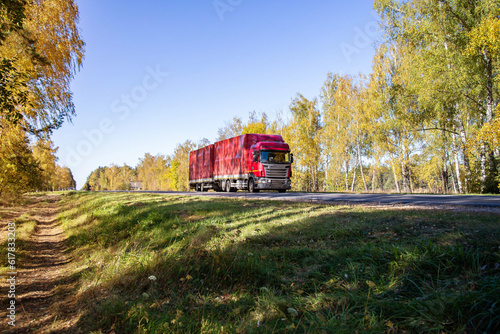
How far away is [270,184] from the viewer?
18.5 m

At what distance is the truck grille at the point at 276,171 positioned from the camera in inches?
725

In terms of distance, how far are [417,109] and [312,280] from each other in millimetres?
22013

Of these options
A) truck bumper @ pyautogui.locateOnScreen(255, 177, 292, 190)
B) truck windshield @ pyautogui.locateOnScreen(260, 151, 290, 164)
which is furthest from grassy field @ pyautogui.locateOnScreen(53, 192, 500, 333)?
truck windshield @ pyautogui.locateOnScreen(260, 151, 290, 164)

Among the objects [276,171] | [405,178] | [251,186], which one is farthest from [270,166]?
[405,178]

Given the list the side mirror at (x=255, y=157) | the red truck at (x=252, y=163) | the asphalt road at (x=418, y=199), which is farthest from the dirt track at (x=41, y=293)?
the red truck at (x=252, y=163)

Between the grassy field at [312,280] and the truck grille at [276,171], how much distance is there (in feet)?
39.5

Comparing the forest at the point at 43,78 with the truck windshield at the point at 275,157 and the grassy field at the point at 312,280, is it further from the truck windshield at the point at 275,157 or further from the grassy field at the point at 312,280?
the truck windshield at the point at 275,157

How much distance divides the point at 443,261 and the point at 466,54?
1779 centimetres

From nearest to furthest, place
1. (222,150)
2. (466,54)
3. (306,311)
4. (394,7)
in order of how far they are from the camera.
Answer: (306,311), (466,54), (394,7), (222,150)

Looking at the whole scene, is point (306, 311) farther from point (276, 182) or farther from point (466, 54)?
point (466, 54)

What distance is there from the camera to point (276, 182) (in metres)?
18.7

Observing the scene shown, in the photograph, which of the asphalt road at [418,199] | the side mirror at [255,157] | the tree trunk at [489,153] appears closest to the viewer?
the asphalt road at [418,199]

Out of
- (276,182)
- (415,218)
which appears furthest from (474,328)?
(276,182)

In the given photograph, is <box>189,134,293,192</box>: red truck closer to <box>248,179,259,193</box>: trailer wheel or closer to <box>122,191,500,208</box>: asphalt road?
<box>248,179,259,193</box>: trailer wheel
